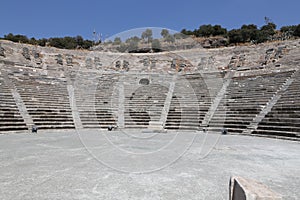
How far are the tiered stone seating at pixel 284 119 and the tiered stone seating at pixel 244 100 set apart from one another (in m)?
0.72

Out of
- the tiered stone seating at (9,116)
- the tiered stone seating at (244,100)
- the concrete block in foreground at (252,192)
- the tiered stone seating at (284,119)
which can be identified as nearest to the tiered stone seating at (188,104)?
the tiered stone seating at (244,100)

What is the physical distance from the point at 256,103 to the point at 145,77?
32.9 feet

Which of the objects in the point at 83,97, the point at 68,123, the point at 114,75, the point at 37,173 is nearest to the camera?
the point at 37,173

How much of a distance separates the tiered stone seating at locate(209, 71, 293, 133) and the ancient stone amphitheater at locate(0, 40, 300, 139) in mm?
45

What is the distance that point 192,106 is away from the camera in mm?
13086

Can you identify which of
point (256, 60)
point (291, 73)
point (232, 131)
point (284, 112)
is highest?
point (256, 60)

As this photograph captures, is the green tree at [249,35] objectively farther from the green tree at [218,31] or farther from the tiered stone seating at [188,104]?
the tiered stone seating at [188,104]

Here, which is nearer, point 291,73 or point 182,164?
point 182,164

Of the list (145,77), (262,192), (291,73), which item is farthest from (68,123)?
(291,73)

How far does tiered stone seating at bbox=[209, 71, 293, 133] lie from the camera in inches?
414

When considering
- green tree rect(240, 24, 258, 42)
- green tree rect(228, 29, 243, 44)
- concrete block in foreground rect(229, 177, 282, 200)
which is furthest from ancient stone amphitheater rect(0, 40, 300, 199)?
green tree rect(240, 24, 258, 42)

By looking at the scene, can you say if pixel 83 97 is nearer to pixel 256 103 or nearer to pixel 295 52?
pixel 256 103

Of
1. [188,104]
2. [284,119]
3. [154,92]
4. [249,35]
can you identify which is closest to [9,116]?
[154,92]

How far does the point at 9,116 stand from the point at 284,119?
12197 millimetres
